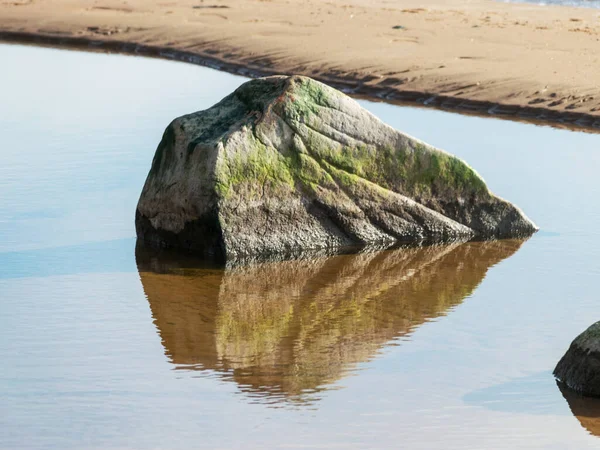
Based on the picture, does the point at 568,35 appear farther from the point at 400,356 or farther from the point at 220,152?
the point at 400,356

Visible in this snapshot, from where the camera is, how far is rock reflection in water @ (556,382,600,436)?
4.98 m

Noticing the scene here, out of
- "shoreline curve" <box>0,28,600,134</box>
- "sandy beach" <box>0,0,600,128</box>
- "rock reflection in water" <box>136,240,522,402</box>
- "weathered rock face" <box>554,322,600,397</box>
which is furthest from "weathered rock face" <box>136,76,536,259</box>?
"sandy beach" <box>0,0,600,128</box>

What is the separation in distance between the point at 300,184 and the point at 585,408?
3160mm

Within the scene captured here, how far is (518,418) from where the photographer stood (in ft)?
16.5

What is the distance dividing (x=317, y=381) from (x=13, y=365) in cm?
150

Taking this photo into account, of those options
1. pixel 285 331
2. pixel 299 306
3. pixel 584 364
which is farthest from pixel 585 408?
pixel 299 306

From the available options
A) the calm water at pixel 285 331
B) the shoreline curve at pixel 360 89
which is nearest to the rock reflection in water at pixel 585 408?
the calm water at pixel 285 331

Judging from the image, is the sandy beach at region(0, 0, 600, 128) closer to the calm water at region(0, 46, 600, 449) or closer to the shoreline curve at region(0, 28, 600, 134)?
the shoreline curve at region(0, 28, 600, 134)

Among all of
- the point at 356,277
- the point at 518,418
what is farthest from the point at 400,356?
the point at 356,277

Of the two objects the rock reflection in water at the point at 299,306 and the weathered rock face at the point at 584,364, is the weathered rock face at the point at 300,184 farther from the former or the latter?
the weathered rock face at the point at 584,364

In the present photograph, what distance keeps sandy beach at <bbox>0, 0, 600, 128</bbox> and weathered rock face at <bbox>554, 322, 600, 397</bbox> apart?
7338 millimetres

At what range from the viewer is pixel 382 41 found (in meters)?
16.7

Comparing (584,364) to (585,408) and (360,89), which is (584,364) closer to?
(585,408)

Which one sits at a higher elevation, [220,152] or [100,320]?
[220,152]
